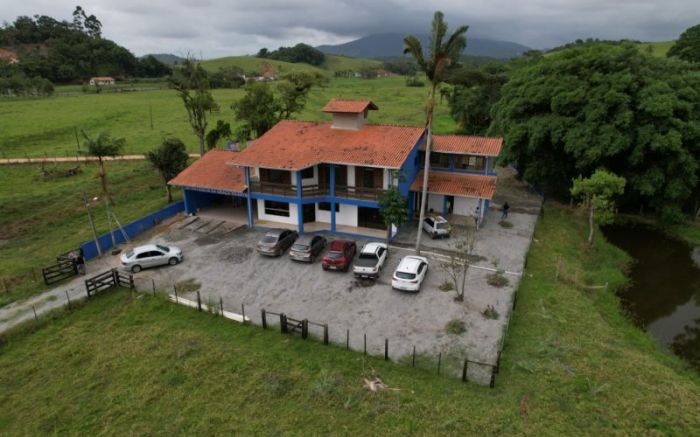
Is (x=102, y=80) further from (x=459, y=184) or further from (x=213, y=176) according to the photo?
(x=459, y=184)

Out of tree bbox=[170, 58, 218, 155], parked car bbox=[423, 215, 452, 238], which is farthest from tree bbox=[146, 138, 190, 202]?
parked car bbox=[423, 215, 452, 238]

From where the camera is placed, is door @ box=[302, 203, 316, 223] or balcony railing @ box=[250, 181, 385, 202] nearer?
balcony railing @ box=[250, 181, 385, 202]

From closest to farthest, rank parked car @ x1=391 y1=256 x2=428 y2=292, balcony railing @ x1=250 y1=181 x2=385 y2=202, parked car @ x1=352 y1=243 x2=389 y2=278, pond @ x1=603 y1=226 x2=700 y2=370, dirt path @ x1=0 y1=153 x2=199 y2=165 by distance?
pond @ x1=603 y1=226 x2=700 y2=370, parked car @ x1=391 y1=256 x2=428 y2=292, parked car @ x1=352 y1=243 x2=389 y2=278, balcony railing @ x1=250 y1=181 x2=385 y2=202, dirt path @ x1=0 y1=153 x2=199 y2=165

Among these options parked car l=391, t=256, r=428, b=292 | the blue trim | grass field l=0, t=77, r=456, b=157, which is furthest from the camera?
grass field l=0, t=77, r=456, b=157

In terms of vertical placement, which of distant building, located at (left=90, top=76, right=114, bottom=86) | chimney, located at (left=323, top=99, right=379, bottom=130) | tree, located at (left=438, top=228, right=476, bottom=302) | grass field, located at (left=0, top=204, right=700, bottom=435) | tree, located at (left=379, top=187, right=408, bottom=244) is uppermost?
distant building, located at (left=90, top=76, right=114, bottom=86)

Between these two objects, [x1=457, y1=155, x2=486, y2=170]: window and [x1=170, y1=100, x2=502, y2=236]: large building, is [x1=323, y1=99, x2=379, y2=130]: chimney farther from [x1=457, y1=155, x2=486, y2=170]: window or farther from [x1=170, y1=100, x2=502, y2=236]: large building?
[x1=457, y1=155, x2=486, y2=170]: window

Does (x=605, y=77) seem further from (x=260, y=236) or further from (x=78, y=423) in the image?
(x=78, y=423)

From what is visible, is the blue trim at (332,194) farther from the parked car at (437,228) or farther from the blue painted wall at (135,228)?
the blue painted wall at (135,228)

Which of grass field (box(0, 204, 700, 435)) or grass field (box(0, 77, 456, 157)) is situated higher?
grass field (box(0, 77, 456, 157))
